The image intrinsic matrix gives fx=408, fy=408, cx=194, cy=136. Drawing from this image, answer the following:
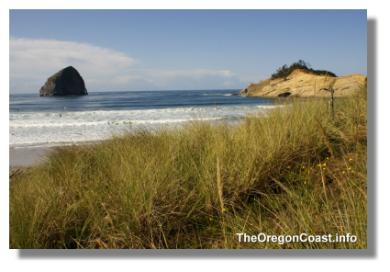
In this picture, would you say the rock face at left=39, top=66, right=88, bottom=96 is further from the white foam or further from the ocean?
the white foam

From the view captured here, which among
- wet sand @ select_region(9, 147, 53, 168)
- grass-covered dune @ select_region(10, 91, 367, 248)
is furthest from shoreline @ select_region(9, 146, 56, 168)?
grass-covered dune @ select_region(10, 91, 367, 248)

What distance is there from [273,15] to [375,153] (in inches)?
52.9

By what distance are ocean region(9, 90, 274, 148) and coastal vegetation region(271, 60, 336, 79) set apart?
0.48m

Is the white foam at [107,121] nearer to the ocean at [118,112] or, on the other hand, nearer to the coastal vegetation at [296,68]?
the ocean at [118,112]

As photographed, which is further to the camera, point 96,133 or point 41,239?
point 96,133

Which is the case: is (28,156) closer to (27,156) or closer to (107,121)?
(27,156)

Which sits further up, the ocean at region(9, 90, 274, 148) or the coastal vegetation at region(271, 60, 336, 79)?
the coastal vegetation at region(271, 60, 336, 79)

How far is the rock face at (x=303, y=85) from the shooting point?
13.7 ft

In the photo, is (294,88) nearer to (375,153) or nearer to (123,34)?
(375,153)

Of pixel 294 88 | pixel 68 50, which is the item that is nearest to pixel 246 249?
pixel 68 50

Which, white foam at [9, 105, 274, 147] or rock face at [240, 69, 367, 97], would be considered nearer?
rock face at [240, 69, 367, 97]

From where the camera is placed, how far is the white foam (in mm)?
4691

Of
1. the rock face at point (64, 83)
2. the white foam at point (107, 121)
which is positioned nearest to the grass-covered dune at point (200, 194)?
the rock face at point (64, 83)

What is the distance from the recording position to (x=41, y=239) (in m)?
2.77
